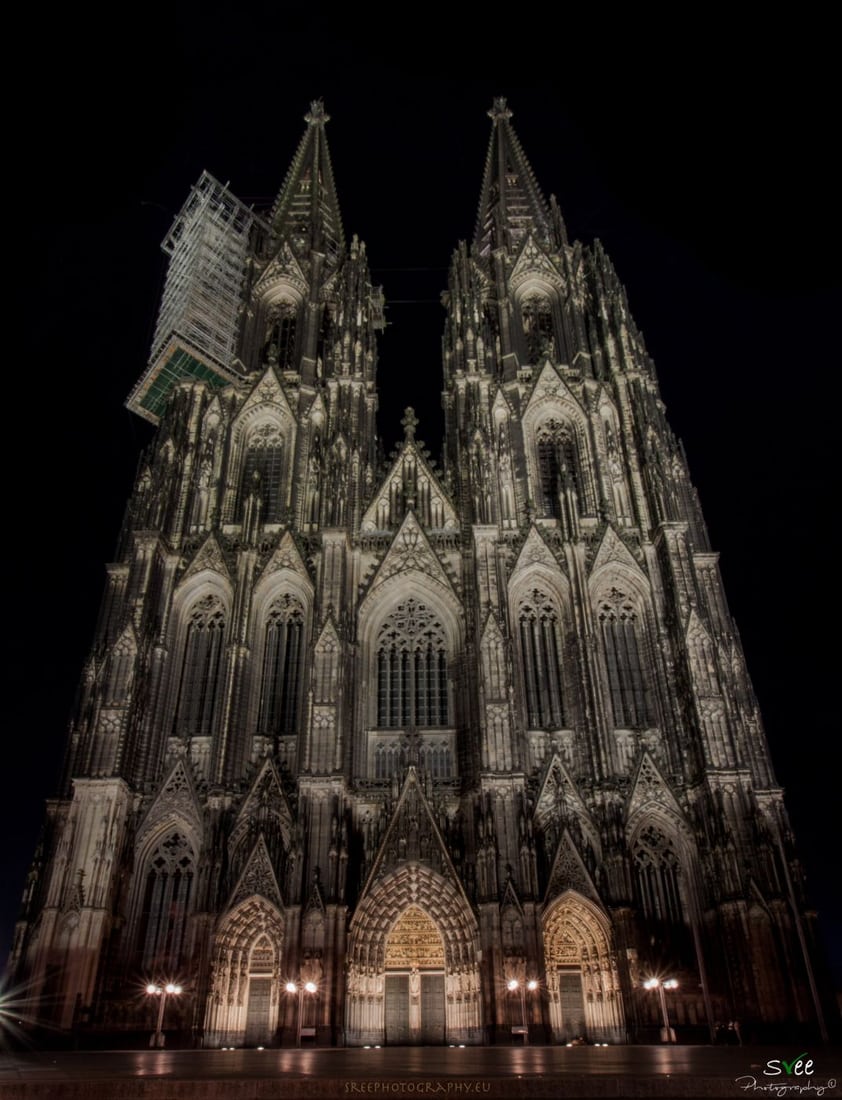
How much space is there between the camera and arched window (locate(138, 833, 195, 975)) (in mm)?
24172

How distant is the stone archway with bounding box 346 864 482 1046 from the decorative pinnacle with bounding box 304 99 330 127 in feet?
162

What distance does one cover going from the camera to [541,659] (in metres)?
29.2

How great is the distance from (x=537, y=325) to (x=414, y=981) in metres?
29.6

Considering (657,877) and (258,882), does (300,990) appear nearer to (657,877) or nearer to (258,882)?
(258,882)

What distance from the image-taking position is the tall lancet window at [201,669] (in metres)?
28.5

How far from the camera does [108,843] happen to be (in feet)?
79.9

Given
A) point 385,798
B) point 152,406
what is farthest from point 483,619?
point 152,406

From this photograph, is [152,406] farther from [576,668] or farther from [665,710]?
[665,710]

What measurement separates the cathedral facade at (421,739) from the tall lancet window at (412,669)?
0.35 feet

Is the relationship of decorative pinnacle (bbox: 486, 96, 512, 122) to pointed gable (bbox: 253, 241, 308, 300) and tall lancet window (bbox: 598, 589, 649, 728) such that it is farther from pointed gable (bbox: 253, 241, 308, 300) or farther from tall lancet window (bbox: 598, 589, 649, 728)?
tall lancet window (bbox: 598, 589, 649, 728)

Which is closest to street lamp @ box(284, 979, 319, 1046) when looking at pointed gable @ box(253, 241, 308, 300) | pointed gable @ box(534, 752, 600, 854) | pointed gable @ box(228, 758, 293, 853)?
pointed gable @ box(228, 758, 293, 853)

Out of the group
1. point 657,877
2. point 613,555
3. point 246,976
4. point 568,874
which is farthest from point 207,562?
point 657,877

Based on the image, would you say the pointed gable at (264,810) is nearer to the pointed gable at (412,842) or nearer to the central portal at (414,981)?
the pointed gable at (412,842)

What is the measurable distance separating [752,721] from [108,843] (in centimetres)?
2132
